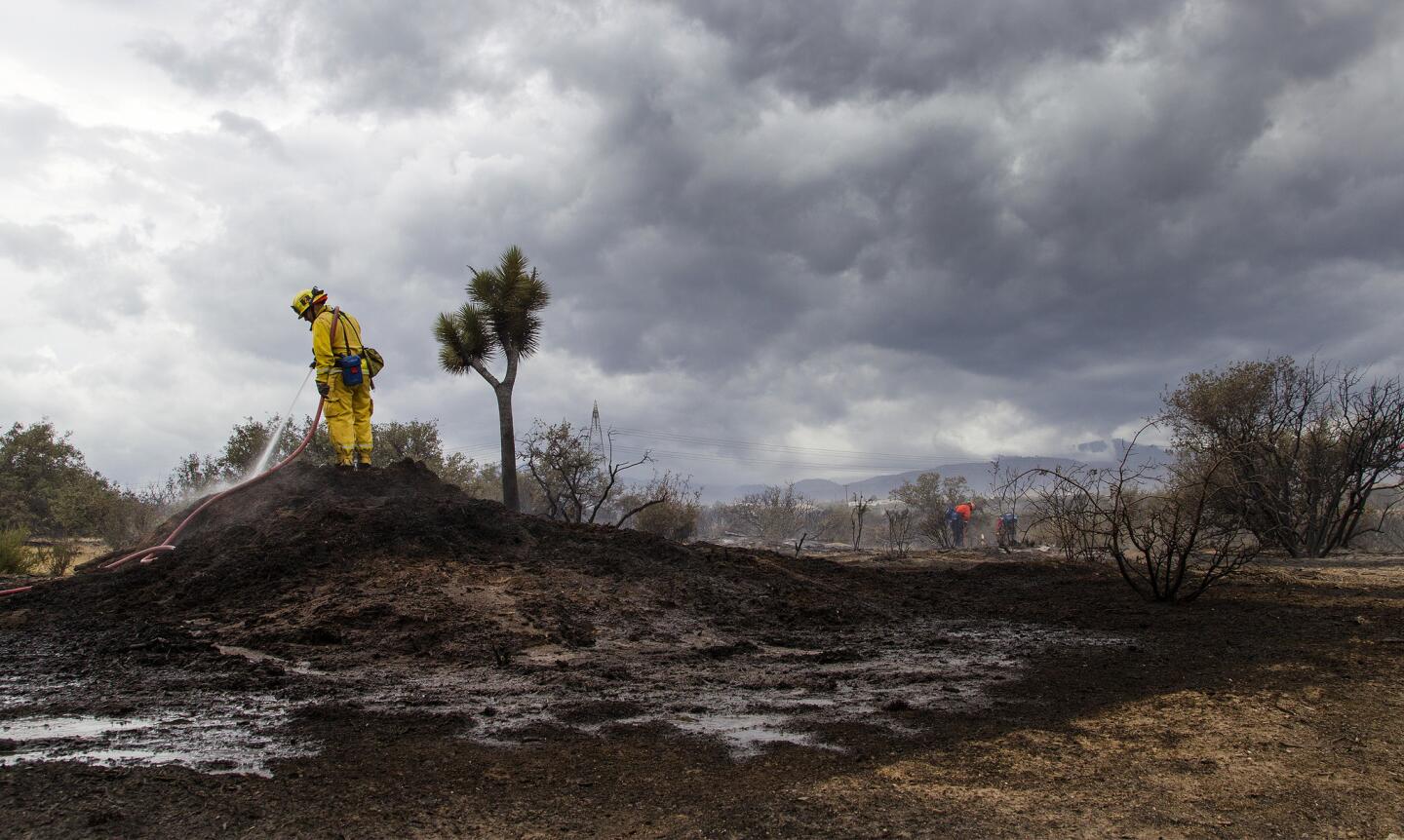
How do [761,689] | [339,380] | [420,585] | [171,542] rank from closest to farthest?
[761,689], [420,585], [171,542], [339,380]

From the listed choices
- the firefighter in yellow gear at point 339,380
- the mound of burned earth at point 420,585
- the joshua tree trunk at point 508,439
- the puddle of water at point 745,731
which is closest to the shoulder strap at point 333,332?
the firefighter in yellow gear at point 339,380

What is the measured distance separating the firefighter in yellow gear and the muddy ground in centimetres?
145

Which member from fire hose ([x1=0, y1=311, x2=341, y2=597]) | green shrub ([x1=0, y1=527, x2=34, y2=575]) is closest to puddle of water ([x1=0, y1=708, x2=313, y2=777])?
fire hose ([x1=0, y1=311, x2=341, y2=597])

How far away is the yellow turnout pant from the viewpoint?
1138 cm

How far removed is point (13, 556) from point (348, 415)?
20.4ft

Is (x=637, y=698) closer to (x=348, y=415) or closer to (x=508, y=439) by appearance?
(x=348, y=415)

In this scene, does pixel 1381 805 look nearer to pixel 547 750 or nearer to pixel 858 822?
pixel 858 822

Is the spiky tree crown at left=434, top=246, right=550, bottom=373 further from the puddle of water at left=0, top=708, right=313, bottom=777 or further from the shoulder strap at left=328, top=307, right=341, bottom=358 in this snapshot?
the puddle of water at left=0, top=708, right=313, bottom=777

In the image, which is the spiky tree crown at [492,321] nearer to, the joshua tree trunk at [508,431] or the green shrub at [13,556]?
the joshua tree trunk at [508,431]

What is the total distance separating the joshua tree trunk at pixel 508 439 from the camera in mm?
17547

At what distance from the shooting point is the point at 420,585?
8008 millimetres

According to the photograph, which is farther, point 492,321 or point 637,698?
point 492,321

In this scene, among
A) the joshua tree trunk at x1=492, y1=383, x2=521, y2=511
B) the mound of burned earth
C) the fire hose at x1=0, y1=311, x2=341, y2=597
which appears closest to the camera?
the mound of burned earth

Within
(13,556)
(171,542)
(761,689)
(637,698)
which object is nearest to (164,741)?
(637,698)
